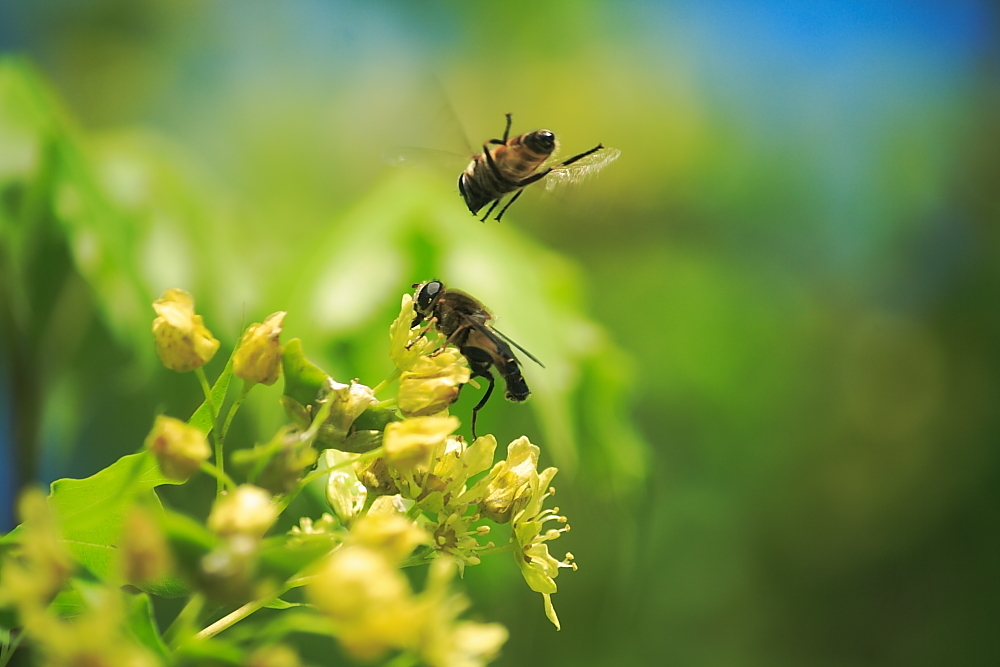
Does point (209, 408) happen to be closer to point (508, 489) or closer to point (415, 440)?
point (415, 440)

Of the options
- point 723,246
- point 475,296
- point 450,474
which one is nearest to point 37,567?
point 450,474

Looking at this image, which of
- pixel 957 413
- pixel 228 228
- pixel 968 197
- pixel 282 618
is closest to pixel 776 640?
pixel 957 413

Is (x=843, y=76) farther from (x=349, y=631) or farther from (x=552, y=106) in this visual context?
(x=349, y=631)

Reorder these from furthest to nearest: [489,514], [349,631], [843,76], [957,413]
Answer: [843,76] → [957,413] → [489,514] → [349,631]

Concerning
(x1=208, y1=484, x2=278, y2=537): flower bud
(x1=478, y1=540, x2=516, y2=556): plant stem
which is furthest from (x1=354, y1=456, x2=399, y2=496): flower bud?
(x1=208, y1=484, x2=278, y2=537): flower bud

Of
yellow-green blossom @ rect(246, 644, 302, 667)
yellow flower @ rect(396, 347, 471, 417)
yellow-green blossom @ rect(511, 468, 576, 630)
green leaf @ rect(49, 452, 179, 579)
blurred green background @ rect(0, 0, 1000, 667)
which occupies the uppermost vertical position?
yellow-green blossom @ rect(246, 644, 302, 667)

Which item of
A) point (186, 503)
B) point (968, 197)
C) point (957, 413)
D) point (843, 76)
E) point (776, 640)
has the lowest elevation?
point (776, 640)

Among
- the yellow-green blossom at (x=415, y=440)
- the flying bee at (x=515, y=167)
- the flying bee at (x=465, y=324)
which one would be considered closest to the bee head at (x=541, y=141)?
the flying bee at (x=515, y=167)

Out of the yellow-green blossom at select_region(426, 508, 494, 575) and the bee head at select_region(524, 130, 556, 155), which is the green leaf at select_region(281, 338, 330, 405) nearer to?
the yellow-green blossom at select_region(426, 508, 494, 575)
